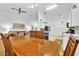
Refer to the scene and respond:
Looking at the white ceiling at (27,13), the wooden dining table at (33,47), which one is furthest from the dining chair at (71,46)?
the white ceiling at (27,13)

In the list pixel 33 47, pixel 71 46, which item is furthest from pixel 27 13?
pixel 71 46

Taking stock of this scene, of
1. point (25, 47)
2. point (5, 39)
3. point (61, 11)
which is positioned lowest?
point (25, 47)

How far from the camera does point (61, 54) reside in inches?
60.4

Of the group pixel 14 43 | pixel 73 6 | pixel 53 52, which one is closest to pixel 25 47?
pixel 14 43

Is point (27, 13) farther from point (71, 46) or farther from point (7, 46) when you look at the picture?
point (71, 46)

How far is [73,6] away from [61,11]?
18 centimetres

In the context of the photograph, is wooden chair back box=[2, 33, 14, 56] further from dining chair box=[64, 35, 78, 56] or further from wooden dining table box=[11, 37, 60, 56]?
dining chair box=[64, 35, 78, 56]

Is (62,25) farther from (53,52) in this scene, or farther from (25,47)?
(25,47)

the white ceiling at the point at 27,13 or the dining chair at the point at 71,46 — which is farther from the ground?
the white ceiling at the point at 27,13

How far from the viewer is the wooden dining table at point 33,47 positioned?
152 centimetres

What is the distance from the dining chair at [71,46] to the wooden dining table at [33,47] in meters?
0.12

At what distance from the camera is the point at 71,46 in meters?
1.51

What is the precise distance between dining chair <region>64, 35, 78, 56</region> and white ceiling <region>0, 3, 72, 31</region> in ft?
1.08

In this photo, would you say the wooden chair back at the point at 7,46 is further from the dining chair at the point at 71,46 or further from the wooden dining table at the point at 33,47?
the dining chair at the point at 71,46
